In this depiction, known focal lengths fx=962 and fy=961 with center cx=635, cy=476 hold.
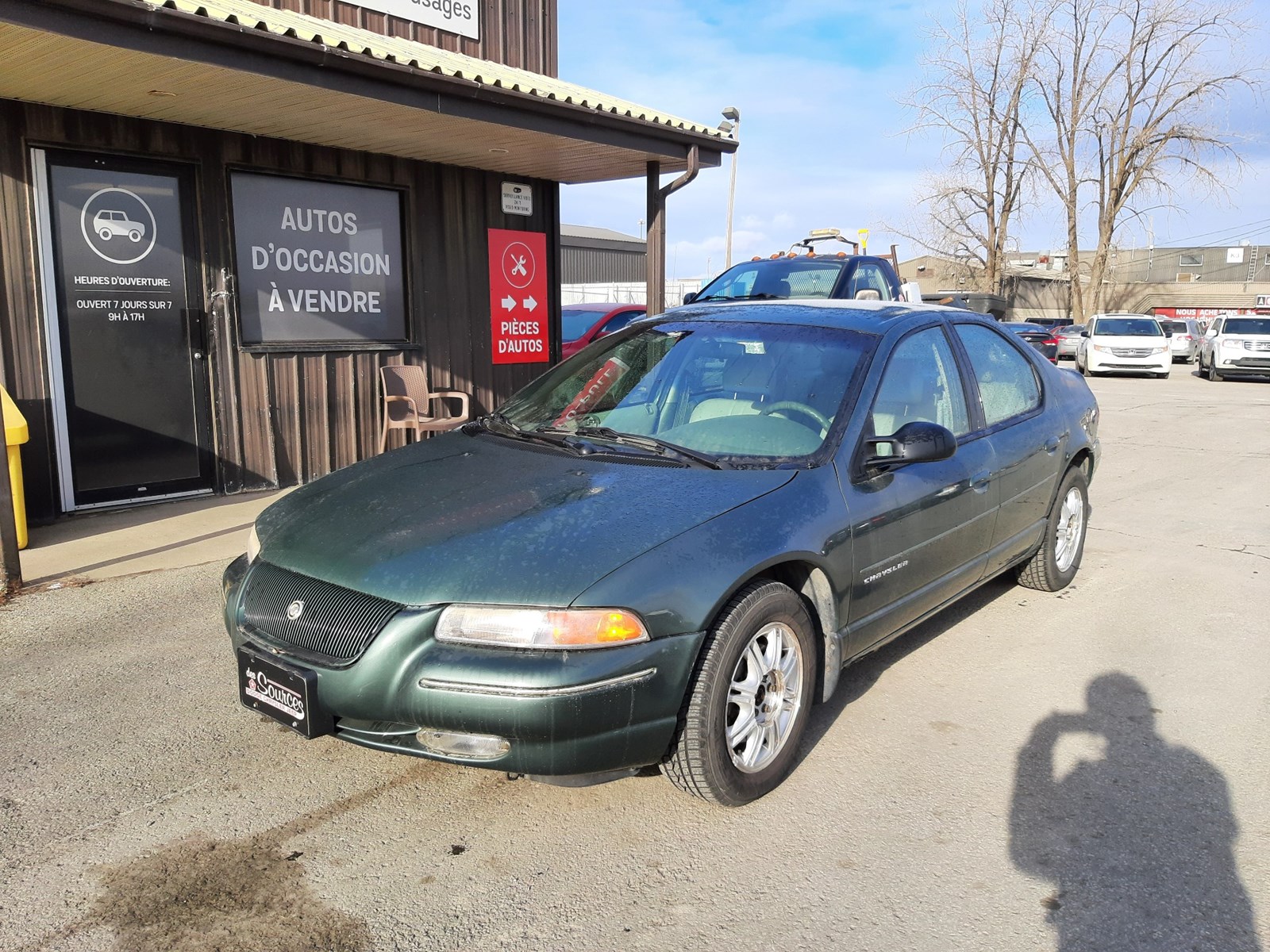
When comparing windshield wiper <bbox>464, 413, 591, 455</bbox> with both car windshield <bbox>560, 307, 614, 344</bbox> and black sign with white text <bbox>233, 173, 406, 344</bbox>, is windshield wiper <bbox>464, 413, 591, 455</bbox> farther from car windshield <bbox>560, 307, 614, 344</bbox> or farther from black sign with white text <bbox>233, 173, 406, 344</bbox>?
car windshield <bbox>560, 307, 614, 344</bbox>

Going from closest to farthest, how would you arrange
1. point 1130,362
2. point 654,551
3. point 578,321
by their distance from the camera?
point 654,551 → point 578,321 → point 1130,362

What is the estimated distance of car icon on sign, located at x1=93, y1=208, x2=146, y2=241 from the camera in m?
6.77

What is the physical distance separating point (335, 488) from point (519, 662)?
1395 millimetres

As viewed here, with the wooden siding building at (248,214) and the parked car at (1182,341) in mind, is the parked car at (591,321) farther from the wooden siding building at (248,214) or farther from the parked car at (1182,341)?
the parked car at (1182,341)

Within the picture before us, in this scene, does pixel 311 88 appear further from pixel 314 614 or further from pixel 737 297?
pixel 737 297

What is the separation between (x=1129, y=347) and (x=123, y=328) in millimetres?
22032

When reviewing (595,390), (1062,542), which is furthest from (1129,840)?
(1062,542)

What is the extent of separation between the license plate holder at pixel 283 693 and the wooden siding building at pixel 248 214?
358 centimetres

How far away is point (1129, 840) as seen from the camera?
2.93 metres

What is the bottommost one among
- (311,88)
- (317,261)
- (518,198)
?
(317,261)

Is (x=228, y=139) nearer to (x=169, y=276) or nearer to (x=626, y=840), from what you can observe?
(x=169, y=276)

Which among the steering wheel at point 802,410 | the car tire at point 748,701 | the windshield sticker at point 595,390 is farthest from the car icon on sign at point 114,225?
the car tire at point 748,701

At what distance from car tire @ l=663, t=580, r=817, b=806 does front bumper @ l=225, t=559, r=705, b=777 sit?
0.33 ft

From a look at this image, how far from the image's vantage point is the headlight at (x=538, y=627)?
2.62m
